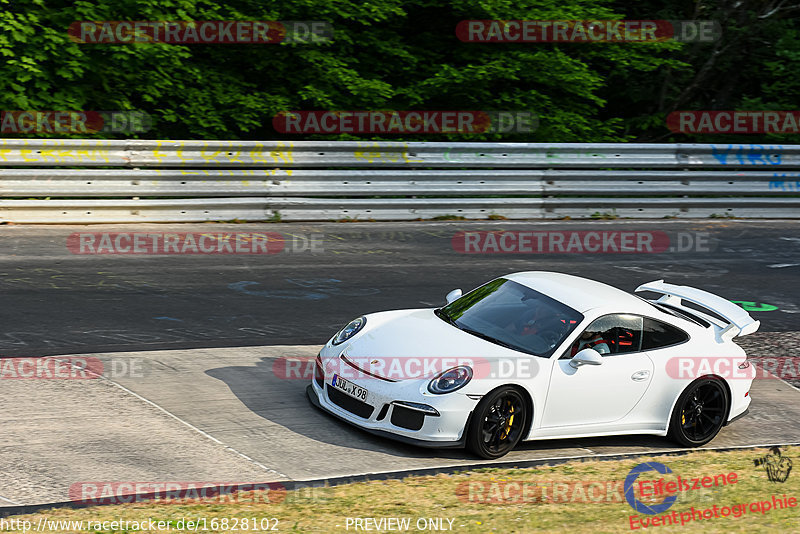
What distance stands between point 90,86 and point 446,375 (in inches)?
409

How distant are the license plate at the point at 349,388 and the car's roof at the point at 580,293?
193 centimetres

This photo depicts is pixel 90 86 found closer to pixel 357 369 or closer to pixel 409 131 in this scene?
pixel 409 131

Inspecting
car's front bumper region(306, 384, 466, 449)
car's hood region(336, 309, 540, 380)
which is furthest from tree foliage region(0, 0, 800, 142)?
car's front bumper region(306, 384, 466, 449)

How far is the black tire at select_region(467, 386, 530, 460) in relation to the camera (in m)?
7.18

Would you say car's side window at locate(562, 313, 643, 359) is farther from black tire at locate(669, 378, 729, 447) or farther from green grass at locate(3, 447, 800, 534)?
green grass at locate(3, 447, 800, 534)

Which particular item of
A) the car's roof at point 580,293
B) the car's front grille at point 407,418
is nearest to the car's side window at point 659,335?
the car's roof at point 580,293

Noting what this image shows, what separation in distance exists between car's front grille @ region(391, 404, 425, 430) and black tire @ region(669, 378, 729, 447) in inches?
93.3

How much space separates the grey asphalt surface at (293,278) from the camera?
974cm

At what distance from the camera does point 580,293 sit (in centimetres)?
826

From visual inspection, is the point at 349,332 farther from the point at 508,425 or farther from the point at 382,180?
the point at 382,180

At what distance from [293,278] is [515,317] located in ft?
15.2

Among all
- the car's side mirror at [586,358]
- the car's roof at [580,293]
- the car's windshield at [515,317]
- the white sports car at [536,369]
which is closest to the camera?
the white sports car at [536,369]

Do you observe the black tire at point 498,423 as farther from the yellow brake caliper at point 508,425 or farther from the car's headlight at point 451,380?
the car's headlight at point 451,380

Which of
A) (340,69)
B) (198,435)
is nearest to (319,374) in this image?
(198,435)
